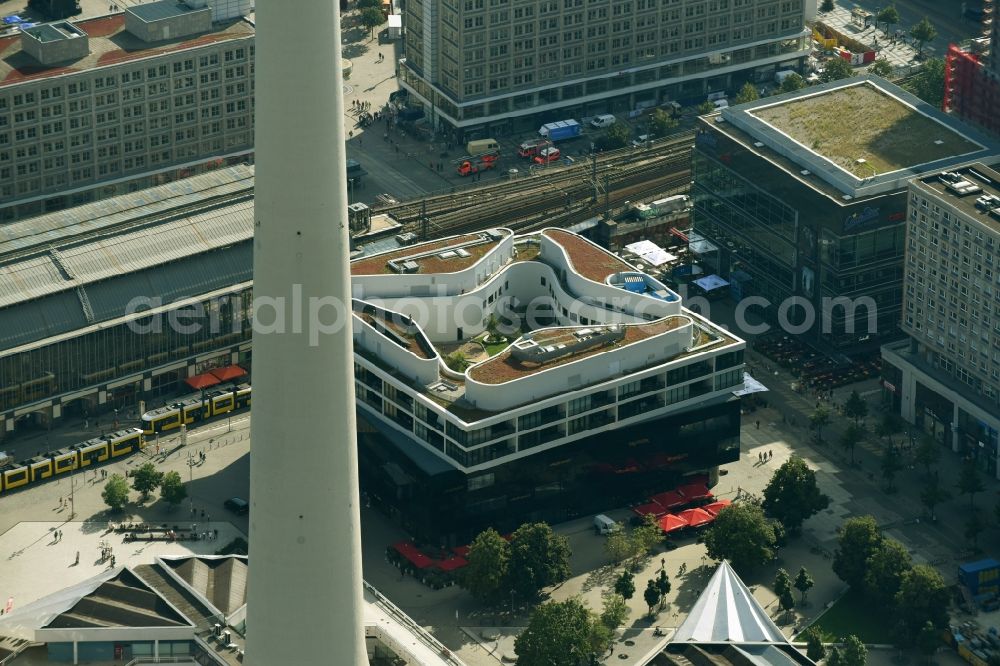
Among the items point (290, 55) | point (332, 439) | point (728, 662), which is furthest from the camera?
point (728, 662)

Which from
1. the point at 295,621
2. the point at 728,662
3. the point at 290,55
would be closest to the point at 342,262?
the point at 290,55

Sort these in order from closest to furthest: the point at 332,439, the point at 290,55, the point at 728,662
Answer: the point at 290,55, the point at 332,439, the point at 728,662

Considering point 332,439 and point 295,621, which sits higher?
point 332,439

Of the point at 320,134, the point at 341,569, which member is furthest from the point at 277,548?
the point at 320,134

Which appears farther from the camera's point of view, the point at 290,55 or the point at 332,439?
the point at 332,439

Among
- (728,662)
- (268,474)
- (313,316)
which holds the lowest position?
(728,662)

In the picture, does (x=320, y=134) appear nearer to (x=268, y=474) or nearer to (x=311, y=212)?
(x=311, y=212)
